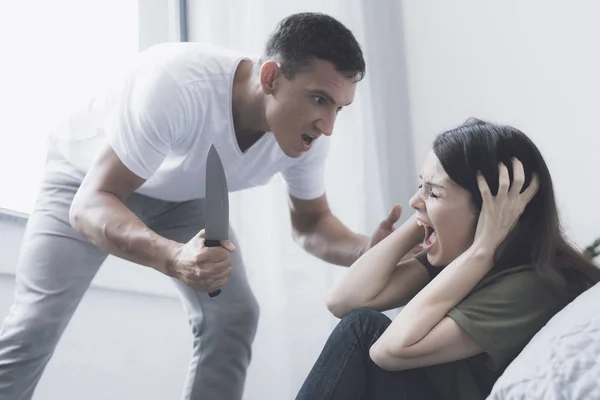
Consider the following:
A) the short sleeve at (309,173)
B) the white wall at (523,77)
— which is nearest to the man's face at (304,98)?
the short sleeve at (309,173)

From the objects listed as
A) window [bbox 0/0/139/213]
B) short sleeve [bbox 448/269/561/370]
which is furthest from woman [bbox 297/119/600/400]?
window [bbox 0/0/139/213]

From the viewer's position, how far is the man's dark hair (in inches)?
53.5

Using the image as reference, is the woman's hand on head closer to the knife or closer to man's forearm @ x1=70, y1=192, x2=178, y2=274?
the knife

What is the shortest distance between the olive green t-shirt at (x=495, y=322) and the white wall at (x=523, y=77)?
676 mm

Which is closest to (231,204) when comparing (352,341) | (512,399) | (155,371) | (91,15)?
(155,371)

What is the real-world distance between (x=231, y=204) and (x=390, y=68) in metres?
0.66

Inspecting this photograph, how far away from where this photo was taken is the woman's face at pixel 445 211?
1.14 metres

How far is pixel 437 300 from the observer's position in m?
1.04

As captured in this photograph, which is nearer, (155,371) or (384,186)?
(155,371)

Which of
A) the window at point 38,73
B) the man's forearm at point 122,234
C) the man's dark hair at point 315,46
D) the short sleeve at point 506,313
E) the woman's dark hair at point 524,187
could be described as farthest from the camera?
the window at point 38,73

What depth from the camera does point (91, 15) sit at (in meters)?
1.69

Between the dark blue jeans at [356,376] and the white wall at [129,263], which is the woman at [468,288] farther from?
the white wall at [129,263]

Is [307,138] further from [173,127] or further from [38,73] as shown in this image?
[38,73]

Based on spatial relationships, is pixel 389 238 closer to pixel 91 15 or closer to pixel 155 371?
pixel 155 371
